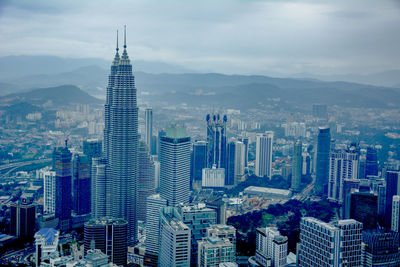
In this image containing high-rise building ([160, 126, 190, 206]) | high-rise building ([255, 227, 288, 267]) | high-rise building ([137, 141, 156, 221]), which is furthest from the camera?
high-rise building ([160, 126, 190, 206])

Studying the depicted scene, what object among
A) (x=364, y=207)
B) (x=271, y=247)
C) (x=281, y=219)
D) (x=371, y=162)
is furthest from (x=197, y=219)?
(x=371, y=162)

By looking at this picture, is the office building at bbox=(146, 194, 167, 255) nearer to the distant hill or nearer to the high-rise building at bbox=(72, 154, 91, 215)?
the high-rise building at bbox=(72, 154, 91, 215)

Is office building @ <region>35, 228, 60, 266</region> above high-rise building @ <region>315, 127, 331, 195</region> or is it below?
below

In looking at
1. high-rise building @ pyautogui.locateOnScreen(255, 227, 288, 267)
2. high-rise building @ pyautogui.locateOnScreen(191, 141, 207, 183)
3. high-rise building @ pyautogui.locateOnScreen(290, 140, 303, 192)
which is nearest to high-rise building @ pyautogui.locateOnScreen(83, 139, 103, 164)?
high-rise building @ pyautogui.locateOnScreen(191, 141, 207, 183)

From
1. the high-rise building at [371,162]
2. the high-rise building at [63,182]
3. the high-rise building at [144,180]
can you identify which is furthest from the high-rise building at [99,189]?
the high-rise building at [371,162]

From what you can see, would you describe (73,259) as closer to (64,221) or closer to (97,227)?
(97,227)

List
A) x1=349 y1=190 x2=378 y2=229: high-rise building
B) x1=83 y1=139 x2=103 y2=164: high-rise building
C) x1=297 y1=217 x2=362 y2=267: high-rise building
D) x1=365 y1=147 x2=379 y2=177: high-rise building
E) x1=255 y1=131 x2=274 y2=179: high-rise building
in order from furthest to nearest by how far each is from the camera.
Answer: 1. x1=255 y1=131 x2=274 y2=179: high-rise building
2. x1=83 y1=139 x2=103 y2=164: high-rise building
3. x1=365 y1=147 x2=379 y2=177: high-rise building
4. x1=349 y1=190 x2=378 y2=229: high-rise building
5. x1=297 y1=217 x2=362 y2=267: high-rise building

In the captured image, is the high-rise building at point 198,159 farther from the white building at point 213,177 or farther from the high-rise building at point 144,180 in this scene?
the high-rise building at point 144,180
